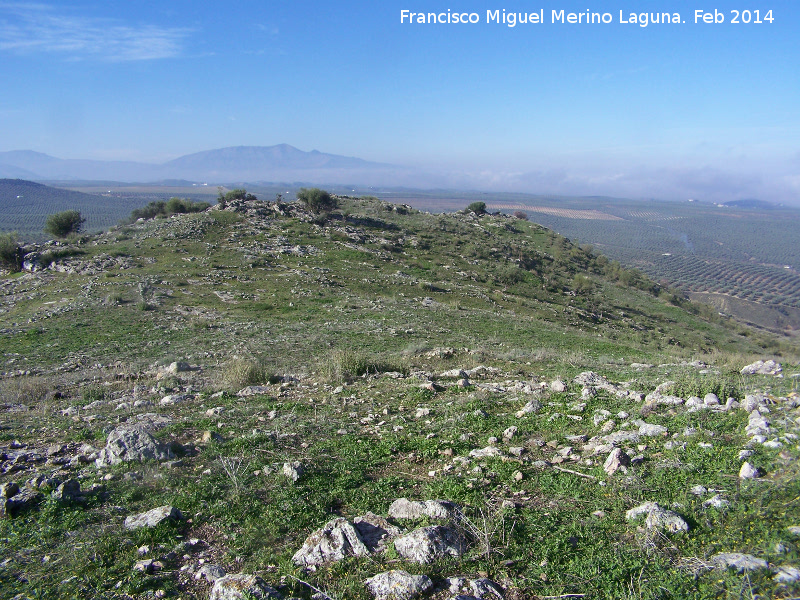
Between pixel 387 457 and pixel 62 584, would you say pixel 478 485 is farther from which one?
pixel 62 584

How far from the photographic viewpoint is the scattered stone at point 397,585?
10.3 ft

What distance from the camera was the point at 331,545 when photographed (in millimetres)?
3635

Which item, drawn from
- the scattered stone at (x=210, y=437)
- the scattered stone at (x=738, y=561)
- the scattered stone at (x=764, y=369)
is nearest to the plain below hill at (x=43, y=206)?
the scattered stone at (x=210, y=437)

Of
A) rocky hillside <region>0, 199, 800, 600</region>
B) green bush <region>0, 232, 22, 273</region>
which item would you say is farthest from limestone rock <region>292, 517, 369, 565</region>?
green bush <region>0, 232, 22, 273</region>

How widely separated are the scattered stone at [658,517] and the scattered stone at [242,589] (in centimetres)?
296

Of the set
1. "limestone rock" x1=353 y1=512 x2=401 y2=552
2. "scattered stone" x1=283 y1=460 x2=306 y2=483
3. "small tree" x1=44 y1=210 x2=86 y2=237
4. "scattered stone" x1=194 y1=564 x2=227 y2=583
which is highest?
"small tree" x1=44 y1=210 x2=86 y2=237

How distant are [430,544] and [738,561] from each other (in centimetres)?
A: 218

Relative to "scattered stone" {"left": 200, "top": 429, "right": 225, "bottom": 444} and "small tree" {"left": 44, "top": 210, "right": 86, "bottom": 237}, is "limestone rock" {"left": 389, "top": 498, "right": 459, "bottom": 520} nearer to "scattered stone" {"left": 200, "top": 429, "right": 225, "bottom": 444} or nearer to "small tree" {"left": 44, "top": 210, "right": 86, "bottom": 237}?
"scattered stone" {"left": 200, "top": 429, "right": 225, "bottom": 444}

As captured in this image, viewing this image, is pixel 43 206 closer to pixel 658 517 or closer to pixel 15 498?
pixel 15 498

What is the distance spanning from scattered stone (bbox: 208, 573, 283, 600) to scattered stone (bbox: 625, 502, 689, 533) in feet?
9.71

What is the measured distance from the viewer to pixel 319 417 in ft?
22.3

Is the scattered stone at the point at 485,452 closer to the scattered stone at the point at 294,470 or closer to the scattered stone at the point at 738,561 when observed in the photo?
the scattered stone at the point at 294,470

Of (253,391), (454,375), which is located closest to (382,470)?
(253,391)

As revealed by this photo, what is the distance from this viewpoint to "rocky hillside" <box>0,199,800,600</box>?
11.0 ft
